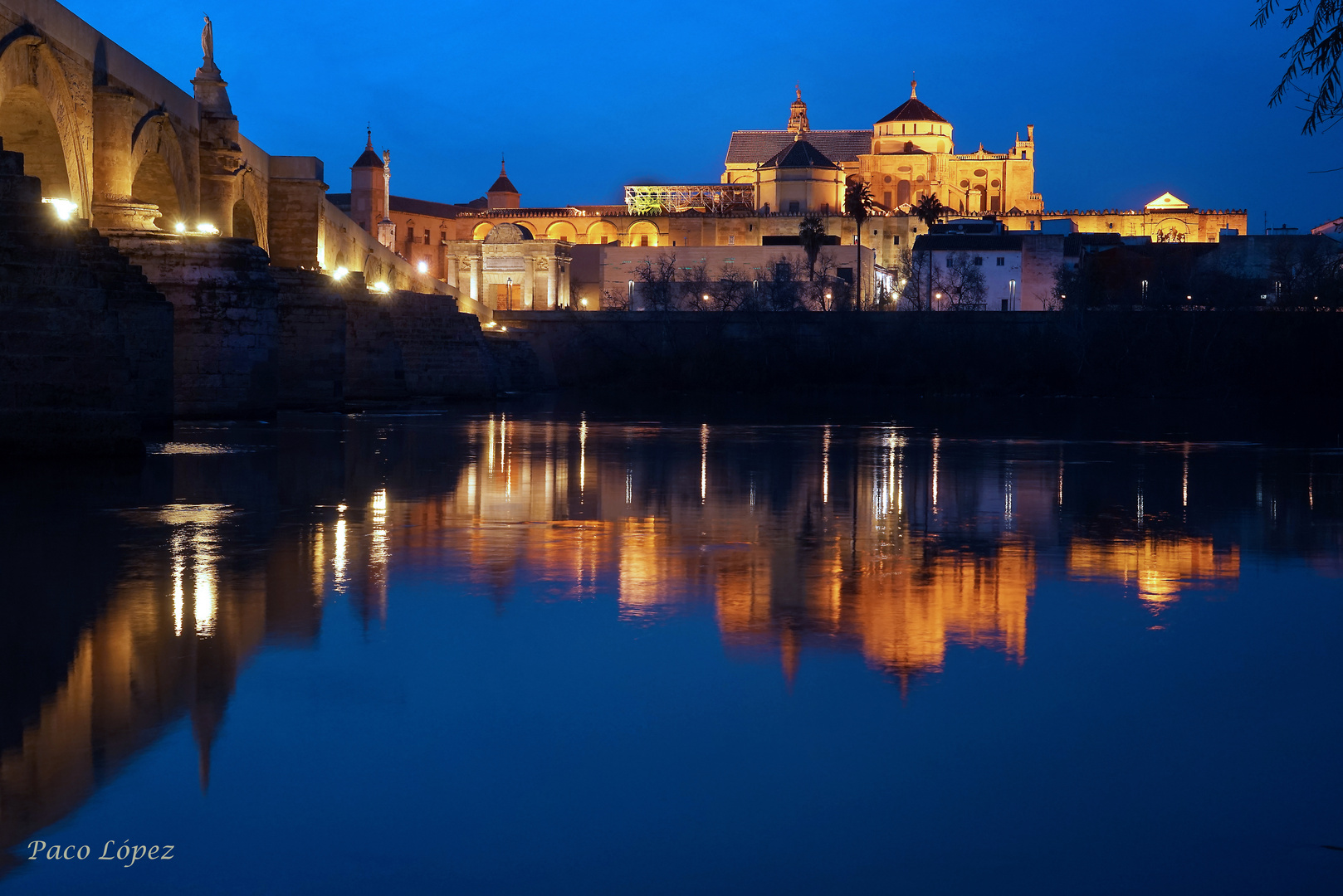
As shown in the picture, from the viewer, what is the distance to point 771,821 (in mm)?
3309

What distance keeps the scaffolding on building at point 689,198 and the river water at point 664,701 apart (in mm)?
78612

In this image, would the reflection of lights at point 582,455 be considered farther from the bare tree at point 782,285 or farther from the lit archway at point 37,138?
the bare tree at point 782,285

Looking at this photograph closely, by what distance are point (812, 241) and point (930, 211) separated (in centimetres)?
1218

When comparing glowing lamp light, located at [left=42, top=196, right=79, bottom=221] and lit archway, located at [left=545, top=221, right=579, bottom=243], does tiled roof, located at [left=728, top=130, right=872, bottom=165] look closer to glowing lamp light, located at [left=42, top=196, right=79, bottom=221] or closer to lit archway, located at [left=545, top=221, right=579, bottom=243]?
lit archway, located at [left=545, top=221, right=579, bottom=243]

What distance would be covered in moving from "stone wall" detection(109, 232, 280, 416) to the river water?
35.4 feet

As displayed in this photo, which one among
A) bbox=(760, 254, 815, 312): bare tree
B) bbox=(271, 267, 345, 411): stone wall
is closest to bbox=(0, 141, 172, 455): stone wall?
bbox=(271, 267, 345, 411): stone wall

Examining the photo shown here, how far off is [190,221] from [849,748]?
26.6 metres

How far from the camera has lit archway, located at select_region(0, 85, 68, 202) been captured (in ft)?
63.9

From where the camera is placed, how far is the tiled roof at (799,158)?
8269 centimetres

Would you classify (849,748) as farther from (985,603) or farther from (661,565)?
(661,565)

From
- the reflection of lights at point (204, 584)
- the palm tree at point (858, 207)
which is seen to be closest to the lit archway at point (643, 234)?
the palm tree at point (858, 207)

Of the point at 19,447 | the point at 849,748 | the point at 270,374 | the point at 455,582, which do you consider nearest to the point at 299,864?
the point at 849,748

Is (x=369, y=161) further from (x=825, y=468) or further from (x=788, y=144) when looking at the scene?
(x=825, y=468)

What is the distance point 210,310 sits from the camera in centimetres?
1961
